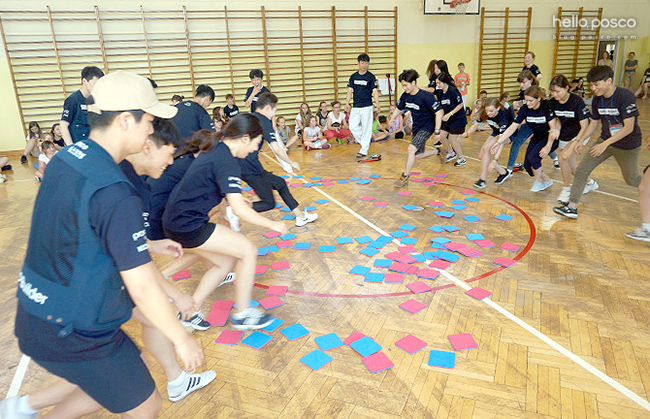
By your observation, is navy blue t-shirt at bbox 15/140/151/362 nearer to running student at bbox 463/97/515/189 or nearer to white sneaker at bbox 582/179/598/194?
running student at bbox 463/97/515/189

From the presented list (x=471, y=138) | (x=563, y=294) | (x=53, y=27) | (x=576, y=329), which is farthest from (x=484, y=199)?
(x=53, y=27)

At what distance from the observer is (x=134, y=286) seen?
146 centimetres

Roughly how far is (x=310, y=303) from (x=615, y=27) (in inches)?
715

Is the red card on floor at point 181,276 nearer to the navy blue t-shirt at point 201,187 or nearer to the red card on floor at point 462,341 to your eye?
the navy blue t-shirt at point 201,187

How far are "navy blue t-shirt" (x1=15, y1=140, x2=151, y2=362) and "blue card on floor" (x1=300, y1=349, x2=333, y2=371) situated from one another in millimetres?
1565

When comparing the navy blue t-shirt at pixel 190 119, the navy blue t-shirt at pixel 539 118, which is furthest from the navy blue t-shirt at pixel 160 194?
the navy blue t-shirt at pixel 539 118

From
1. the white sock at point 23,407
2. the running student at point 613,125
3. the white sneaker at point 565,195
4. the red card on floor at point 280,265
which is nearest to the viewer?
the white sock at point 23,407

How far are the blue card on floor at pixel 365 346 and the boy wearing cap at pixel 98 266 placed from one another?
1.59 metres

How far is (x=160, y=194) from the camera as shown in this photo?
3.34 m

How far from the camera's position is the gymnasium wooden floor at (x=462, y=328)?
2.49 metres

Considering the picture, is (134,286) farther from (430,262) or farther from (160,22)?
(160,22)

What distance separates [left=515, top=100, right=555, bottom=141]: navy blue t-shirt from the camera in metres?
5.89

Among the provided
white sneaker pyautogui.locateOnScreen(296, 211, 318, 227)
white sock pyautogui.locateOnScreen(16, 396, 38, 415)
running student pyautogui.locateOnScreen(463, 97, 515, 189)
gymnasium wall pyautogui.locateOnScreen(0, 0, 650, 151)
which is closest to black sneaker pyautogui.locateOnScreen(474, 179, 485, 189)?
running student pyautogui.locateOnScreen(463, 97, 515, 189)

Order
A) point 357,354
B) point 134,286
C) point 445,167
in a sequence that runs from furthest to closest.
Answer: point 445,167 < point 357,354 < point 134,286
